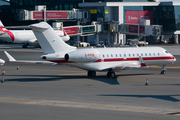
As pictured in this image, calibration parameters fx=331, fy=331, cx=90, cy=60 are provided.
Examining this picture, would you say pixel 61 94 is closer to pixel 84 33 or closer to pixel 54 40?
pixel 54 40

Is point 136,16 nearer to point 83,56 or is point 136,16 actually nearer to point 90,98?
point 83,56

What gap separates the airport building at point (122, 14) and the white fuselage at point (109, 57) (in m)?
81.9

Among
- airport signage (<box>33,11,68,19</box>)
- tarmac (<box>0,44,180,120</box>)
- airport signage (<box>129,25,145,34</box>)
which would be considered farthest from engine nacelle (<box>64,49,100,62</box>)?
airport signage (<box>33,11,68,19</box>)

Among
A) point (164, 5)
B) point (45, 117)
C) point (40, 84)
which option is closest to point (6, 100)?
point (45, 117)

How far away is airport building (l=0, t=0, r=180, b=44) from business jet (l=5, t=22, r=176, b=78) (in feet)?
273

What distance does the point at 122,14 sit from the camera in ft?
422

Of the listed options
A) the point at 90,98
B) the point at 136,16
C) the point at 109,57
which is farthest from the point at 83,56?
the point at 136,16

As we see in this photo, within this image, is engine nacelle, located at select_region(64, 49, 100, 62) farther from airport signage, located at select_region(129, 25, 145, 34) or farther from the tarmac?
airport signage, located at select_region(129, 25, 145, 34)

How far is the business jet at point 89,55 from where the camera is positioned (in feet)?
125

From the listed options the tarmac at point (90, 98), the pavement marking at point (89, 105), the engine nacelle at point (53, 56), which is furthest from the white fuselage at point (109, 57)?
the pavement marking at point (89, 105)

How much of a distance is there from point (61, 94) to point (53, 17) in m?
99.6

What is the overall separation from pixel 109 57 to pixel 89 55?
2.92 metres

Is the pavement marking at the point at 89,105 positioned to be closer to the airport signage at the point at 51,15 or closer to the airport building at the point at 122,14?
the airport signage at the point at 51,15

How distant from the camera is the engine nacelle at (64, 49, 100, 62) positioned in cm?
3812
